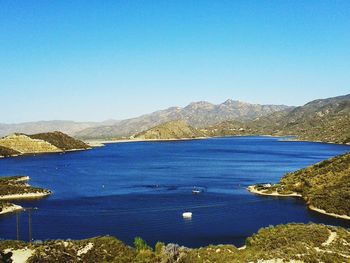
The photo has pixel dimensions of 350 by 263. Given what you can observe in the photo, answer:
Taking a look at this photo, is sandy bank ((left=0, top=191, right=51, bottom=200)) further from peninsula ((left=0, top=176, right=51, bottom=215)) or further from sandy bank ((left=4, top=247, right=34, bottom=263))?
sandy bank ((left=4, top=247, right=34, bottom=263))

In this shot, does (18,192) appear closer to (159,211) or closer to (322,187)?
(159,211)

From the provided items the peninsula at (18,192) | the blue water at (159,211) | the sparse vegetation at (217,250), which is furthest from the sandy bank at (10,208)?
the sparse vegetation at (217,250)

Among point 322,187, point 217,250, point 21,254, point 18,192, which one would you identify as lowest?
point 322,187

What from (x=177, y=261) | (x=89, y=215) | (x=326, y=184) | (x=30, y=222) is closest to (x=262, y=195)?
(x=326, y=184)

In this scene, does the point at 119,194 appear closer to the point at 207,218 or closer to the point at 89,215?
the point at 89,215

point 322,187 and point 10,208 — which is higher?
point 10,208

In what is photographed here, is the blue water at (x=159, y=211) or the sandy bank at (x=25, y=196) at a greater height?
the sandy bank at (x=25, y=196)

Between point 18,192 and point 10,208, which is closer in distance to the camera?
point 10,208

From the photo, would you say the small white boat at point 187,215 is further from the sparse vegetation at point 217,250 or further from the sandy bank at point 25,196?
the sandy bank at point 25,196

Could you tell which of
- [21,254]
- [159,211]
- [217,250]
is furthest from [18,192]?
[217,250]

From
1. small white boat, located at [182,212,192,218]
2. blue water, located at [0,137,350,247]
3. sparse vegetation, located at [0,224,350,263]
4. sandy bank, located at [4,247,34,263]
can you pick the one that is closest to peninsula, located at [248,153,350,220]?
blue water, located at [0,137,350,247]

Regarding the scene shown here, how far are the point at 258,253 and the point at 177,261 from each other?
1068 cm

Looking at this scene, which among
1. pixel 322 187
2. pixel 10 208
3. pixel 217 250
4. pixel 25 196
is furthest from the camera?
pixel 25 196

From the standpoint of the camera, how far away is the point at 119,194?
13562 centimetres
